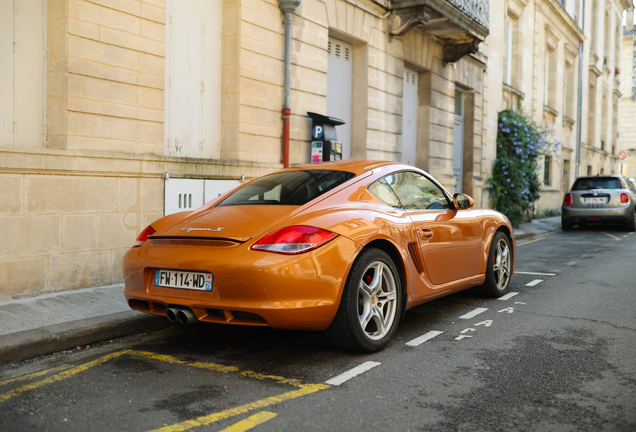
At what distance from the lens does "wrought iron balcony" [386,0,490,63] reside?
12258 mm

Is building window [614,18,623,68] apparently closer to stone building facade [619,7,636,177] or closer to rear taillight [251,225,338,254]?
stone building facade [619,7,636,177]

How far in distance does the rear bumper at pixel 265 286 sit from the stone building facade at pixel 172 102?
2.81 m

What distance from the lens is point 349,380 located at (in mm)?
3639

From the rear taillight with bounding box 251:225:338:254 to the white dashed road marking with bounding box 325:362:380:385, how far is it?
32.4 inches

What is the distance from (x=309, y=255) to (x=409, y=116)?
11068 mm

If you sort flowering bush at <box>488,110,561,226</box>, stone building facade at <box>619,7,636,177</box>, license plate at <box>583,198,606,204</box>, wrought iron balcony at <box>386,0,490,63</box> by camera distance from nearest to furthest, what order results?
wrought iron balcony at <box>386,0,490,63</box>, license plate at <box>583,198,606,204</box>, flowering bush at <box>488,110,561,226</box>, stone building facade at <box>619,7,636,177</box>

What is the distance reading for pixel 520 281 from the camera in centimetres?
769

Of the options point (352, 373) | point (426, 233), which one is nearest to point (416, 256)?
point (426, 233)

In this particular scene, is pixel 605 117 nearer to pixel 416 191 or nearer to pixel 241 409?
pixel 416 191

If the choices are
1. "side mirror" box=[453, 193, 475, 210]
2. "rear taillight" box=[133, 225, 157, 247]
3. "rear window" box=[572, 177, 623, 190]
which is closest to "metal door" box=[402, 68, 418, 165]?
"rear window" box=[572, 177, 623, 190]

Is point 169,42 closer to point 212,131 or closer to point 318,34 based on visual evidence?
point 212,131

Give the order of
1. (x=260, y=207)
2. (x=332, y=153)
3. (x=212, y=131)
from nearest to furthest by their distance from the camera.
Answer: (x=260, y=207), (x=212, y=131), (x=332, y=153)

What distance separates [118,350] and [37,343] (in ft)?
1.83

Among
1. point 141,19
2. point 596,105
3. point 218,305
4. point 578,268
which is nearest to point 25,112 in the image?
point 141,19
